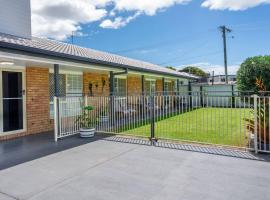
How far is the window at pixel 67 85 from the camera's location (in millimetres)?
11462

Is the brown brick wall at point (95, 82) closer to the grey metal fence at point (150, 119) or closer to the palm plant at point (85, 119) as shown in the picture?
the grey metal fence at point (150, 119)

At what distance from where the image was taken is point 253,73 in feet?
27.2

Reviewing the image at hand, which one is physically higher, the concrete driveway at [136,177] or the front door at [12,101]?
the front door at [12,101]

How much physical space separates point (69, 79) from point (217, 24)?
24.0m

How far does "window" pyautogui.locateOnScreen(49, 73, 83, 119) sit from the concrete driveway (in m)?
5.06

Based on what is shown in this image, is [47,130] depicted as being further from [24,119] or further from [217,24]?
[217,24]

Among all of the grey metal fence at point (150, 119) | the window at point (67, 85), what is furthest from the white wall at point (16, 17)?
the grey metal fence at point (150, 119)

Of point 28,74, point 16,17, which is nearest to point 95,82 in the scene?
point 28,74

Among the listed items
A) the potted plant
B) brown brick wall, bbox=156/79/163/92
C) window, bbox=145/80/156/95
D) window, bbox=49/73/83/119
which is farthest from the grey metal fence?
brown brick wall, bbox=156/79/163/92

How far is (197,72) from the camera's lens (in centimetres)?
5875

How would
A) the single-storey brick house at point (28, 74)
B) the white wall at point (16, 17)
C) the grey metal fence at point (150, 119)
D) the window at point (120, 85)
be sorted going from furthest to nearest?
the window at point (120, 85), the white wall at point (16, 17), the single-storey brick house at point (28, 74), the grey metal fence at point (150, 119)

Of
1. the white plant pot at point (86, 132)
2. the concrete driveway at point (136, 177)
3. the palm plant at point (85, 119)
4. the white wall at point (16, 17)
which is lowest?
the concrete driveway at point (136, 177)

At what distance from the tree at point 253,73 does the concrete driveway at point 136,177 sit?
3235 mm

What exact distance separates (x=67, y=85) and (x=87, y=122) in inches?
126
